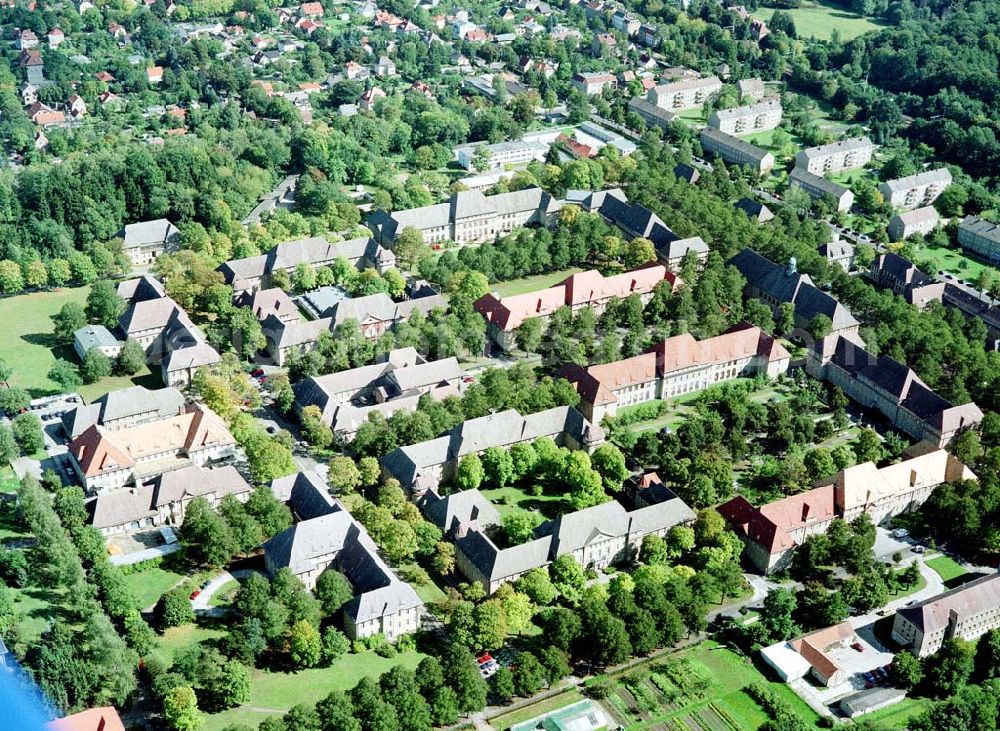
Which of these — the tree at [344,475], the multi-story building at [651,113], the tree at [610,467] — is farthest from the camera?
the multi-story building at [651,113]

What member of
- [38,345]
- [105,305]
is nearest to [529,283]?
[105,305]

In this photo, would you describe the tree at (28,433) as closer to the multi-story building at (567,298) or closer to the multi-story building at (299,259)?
the multi-story building at (299,259)

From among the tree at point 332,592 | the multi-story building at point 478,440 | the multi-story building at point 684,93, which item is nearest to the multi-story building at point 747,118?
the multi-story building at point 684,93

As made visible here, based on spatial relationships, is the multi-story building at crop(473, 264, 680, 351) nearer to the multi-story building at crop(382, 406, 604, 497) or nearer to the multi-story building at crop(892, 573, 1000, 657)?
the multi-story building at crop(382, 406, 604, 497)

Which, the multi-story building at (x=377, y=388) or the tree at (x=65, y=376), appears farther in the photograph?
the tree at (x=65, y=376)

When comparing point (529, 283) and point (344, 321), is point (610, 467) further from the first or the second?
point (529, 283)

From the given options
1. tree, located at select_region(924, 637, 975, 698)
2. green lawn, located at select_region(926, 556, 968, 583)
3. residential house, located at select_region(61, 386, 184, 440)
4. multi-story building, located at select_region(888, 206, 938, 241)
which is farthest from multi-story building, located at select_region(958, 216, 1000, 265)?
residential house, located at select_region(61, 386, 184, 440)
